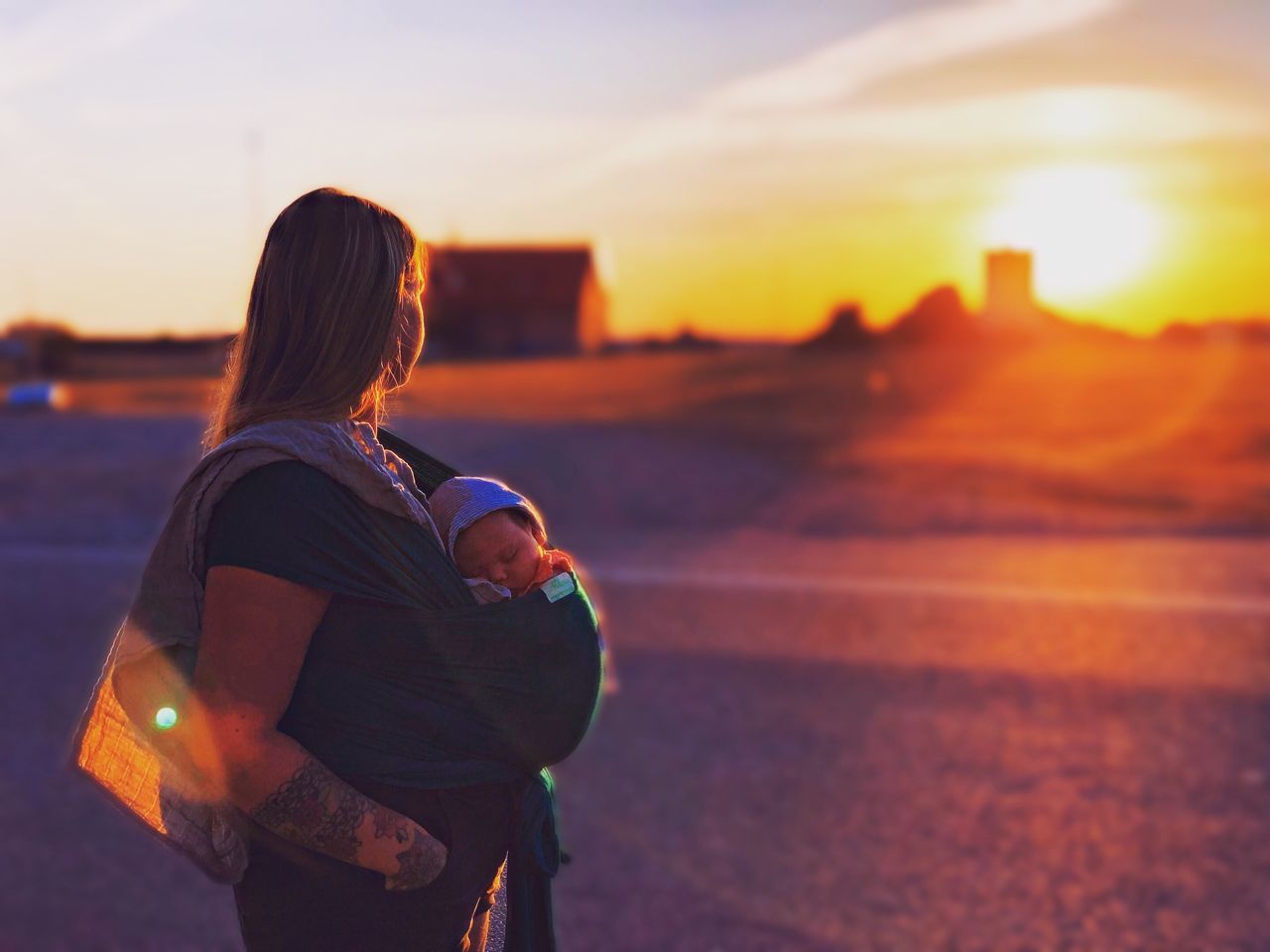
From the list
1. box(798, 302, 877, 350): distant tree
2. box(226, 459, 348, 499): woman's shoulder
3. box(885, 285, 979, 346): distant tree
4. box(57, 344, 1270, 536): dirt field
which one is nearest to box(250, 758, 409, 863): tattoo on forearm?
box(226, 459, 348, 499): woman's shoulder

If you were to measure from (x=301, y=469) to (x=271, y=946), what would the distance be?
73cm

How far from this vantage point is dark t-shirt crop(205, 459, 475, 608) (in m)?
1.73

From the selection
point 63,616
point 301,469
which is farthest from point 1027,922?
point 63,616

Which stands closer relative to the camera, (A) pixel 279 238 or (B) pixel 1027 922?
(A) pixel 279 238

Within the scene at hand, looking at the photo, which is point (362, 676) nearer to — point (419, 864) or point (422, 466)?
point (419, 864)

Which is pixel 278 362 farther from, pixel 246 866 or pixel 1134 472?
pixel 1134 472

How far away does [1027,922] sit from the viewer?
409cm

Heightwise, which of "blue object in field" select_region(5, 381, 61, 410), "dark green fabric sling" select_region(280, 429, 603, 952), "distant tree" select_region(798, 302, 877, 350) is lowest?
"distant tree" select_region(798, 302, 877, 350)

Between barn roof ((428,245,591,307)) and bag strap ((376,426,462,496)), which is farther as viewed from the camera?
barn roof ((428,245,591,307))

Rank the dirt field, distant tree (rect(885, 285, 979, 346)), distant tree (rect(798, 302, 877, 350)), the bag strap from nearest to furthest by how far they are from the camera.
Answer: the bag strap → the dirt field → distant tree (rect(885, 285, 979, 346)) → distant tree (rect(798, 302, 877, 350))

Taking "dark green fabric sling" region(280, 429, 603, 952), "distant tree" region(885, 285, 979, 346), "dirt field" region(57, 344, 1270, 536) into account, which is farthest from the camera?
"distant tree" region(885, 285, 979, 346)

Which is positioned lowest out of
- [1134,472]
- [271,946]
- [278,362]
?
[1134,472]

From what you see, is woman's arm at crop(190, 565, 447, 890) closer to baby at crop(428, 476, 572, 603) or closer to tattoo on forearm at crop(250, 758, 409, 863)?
tattoo on forearm at crop(250, 758, 409, 863)

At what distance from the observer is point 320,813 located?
1.83 metres
